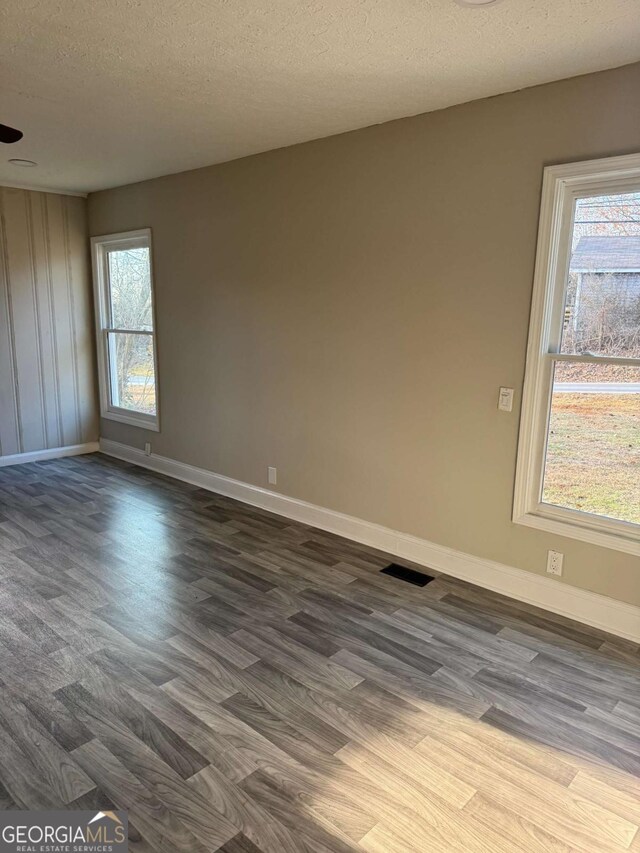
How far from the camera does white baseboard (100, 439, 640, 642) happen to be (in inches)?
108

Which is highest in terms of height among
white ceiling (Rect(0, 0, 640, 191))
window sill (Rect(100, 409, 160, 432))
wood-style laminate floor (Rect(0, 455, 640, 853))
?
white ceiling (Rect(0, 0, 640, 191))

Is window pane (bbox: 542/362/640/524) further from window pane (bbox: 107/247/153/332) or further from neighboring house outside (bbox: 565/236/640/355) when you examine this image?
window pane (bbox: 107/247/153/332)

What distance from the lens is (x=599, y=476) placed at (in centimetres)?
277

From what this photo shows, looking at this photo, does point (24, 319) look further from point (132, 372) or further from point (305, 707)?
point (305, 707)

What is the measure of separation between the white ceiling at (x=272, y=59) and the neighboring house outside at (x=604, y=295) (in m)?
0.75

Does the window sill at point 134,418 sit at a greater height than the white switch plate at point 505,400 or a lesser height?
lesser

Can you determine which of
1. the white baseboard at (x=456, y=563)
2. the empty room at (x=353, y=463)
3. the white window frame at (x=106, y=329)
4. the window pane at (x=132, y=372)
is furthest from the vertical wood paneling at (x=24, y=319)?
the white baseboard at (x=456, y=563)

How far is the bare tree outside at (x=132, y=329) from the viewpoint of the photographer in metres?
5.28

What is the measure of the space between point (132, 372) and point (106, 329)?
58 centimetres

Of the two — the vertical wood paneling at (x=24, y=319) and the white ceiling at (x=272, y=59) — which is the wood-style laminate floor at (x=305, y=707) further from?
the white ceiling at (x=272, y=59)

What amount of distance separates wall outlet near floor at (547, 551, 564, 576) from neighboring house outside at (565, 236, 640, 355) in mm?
1021

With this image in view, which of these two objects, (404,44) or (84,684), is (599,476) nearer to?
(404,44)

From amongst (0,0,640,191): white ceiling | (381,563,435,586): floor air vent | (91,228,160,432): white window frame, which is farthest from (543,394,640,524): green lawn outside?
(91,228,160,432): white window frame

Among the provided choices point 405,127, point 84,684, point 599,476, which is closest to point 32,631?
point 84,684
